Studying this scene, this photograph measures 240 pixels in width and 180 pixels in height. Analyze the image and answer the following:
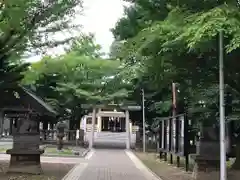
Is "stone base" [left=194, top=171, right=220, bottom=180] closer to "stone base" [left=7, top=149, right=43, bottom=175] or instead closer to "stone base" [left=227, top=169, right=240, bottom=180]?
"stone base" [left=227, top=169, right=240, bottom=180]

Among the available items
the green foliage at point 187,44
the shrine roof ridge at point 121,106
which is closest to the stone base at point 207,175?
the green foliage at point 187,44

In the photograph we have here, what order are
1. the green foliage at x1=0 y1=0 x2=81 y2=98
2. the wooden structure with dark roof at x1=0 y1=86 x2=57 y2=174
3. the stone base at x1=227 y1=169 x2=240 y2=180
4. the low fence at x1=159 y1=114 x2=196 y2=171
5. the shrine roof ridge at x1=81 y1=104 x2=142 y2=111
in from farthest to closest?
the shrine roof ridge at x1=81 y1=104 x2=142 y2=111
the low fence at x1=159 y1=114 x2=196 y2=171
the wooden structure with dark roof at x1=0 y1=86 x2=57 y2=174
the stone base at x1=227 y1=169 x2=240 y2=180
the green foliage at x1=0 y1=0 x2=81 y2=98

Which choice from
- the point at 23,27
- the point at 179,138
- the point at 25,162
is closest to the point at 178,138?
the point at 179,138

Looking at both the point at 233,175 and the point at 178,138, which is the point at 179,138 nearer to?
the point at 178,138

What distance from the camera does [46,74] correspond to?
113 feet

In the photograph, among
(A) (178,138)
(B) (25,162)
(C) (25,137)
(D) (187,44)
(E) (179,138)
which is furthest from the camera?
(A) (178,138)

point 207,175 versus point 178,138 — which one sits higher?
point 178,138

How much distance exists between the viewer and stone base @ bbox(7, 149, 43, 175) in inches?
649

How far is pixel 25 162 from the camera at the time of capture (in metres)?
16.7

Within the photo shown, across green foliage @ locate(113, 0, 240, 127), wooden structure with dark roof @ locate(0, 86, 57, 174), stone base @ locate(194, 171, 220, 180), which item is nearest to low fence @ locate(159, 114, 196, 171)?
green foliage @ locate(113, 0, 240, 127)

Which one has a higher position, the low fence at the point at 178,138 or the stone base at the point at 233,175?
the low fence at the point at 178,138

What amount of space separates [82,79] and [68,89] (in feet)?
5.27

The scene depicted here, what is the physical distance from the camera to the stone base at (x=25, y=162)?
16.5 meters

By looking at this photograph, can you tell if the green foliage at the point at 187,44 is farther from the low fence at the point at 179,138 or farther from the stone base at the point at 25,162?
the stone base at the point at 25,162
